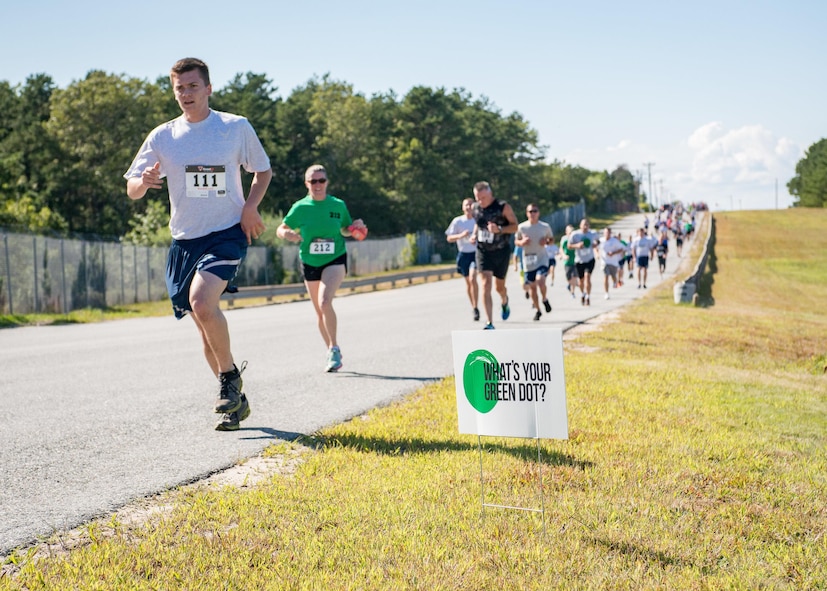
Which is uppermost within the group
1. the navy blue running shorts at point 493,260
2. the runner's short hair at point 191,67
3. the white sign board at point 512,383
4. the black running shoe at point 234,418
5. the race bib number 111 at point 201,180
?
the runner's short hair at point 191,67

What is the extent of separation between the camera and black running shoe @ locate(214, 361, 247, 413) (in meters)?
5.95

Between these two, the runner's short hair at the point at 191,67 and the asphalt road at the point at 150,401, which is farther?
the runner's short hair at the point at 191,67

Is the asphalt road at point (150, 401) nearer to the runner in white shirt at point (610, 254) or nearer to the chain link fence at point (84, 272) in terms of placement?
the chain link fence at point (84, 272)

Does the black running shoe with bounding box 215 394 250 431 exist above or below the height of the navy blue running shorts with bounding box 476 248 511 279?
below

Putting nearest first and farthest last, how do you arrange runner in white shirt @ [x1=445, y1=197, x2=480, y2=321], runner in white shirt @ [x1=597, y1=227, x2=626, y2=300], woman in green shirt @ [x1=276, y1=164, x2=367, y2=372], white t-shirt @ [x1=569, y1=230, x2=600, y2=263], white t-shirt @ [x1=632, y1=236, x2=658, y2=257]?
woman in green shirt @ [x1=276, y1=164, x2=367, y2=372] → runner in white shirt @ [x1=445, y1=197, x2=480, y2=321] → white t-shirt @ [x1=569, y1=230, x2=600, y2=263] → runner in white shirt @ [x1=597, y1=227, x2=626, y2=300] → white t-shirt @ [x1=632, y1=236, x2=658, y2=257]

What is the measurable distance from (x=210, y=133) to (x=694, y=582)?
400 cm

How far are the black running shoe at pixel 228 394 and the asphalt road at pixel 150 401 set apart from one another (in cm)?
21

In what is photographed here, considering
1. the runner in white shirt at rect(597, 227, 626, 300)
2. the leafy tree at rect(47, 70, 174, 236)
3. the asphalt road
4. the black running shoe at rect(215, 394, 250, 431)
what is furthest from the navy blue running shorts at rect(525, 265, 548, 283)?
the leafy tree at rect(47, 70, 174, 236)

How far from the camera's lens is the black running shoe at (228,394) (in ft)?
19.5

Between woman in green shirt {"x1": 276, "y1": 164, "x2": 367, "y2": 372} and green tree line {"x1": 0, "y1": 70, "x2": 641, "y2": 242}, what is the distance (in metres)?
38.7

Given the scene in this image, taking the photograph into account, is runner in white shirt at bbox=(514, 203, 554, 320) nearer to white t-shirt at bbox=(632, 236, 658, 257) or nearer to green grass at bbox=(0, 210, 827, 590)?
green grass at bbox=(0, 210, 827, 590)

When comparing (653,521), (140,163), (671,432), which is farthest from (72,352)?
(653,521)

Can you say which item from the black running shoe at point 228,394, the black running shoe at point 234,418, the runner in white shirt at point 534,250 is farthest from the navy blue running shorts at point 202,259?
the runner in white shirt at point 534,250

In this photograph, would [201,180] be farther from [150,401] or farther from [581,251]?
[581,251]
